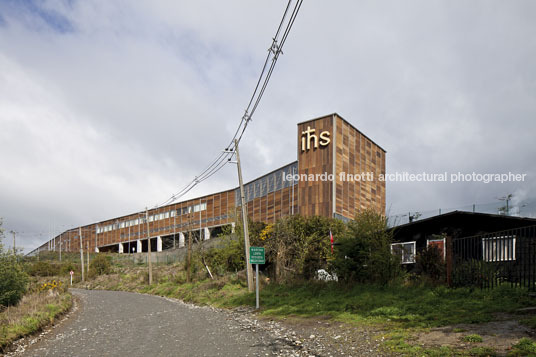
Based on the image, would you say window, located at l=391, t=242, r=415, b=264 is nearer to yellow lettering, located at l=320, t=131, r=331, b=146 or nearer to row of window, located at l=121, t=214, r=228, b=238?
yellow lettering, located at l=320, t=131, r=331, b=146

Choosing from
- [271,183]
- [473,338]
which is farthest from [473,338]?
[271,183]

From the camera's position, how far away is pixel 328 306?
61.3ft

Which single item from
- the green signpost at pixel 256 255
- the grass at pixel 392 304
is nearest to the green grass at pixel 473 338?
the grass at pixel 392 304

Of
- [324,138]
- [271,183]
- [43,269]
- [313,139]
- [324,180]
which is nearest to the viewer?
[324,180]

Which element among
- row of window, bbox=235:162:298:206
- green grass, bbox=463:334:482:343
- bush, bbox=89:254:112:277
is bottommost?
bush, bbox=89:254:112:277

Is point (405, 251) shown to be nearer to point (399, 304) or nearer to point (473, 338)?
point (399, 304)

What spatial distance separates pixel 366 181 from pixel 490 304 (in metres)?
42.5

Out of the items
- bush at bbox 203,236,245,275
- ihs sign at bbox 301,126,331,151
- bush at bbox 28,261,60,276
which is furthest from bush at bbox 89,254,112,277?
ihs sign at bbox 301,126,331,151

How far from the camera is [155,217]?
91250 mm

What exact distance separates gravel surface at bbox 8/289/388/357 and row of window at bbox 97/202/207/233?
55140 mm

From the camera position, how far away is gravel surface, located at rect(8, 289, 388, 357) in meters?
11.9

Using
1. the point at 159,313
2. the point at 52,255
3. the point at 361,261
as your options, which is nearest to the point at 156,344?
the point at 159,313

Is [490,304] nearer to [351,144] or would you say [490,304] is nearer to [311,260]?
[311,260]

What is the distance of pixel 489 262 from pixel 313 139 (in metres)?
36.1
